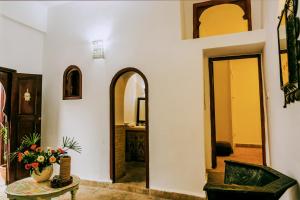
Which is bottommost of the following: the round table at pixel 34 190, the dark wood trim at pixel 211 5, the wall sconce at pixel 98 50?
the round table at pixel 34 190

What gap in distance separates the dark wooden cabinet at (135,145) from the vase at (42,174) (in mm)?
2716

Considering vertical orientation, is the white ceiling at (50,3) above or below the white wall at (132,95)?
above

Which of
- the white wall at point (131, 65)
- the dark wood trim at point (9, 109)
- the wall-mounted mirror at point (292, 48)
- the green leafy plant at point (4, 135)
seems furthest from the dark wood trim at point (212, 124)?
the green leafy plant at point (4, 135)

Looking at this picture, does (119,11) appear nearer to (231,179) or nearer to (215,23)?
(215,23)

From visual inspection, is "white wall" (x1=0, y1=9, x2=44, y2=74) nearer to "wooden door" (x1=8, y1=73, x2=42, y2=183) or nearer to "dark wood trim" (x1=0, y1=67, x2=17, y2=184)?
"dark wood trim" (x1=0, y1=67, x2=17, y2=184)

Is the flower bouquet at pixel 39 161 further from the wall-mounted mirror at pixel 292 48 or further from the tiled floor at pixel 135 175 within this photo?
the wall-mounted mirror at pixel 292 48

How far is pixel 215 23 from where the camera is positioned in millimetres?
4727

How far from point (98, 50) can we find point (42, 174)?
7.32ft

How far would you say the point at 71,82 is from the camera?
4219 millimetres

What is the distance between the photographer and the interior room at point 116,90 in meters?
3.16

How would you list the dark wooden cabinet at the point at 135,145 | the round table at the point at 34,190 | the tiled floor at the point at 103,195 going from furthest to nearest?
the dark wooden cabinet at the point at 135,145, the tiled floor at the point at 103,195, the round table at the point at 34,190

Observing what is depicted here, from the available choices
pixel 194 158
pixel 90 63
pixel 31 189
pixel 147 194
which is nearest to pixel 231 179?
pixel 194 158

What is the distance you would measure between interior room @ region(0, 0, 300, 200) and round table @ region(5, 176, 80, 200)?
0.08 ft

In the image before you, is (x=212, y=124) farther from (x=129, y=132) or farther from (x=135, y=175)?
(x=129, y=132)
